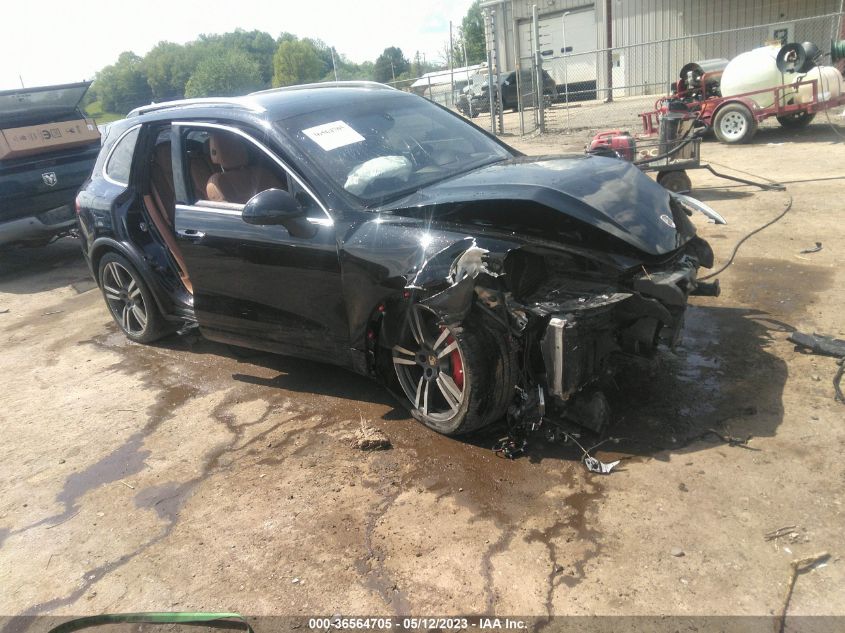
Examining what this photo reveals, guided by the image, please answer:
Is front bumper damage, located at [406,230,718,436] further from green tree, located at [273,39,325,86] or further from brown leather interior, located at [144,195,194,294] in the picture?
green tree, located at [273,39,325,86]

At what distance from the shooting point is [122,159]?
525 cm

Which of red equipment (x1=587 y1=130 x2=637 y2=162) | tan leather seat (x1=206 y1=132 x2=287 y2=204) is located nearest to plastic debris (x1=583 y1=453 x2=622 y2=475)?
tan leather seat (x1=206 y1=132 x2=287 y2=204)

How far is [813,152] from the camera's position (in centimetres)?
1069

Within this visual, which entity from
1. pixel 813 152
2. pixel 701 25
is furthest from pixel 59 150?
pixel 701 25

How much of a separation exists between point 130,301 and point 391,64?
6704 cm

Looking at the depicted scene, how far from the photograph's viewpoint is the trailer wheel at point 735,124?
12.3 metres

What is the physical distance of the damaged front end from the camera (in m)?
3.04

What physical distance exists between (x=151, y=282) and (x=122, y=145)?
1163 millimetres

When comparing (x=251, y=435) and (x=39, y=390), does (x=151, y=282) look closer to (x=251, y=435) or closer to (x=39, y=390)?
(x=39, y=390)

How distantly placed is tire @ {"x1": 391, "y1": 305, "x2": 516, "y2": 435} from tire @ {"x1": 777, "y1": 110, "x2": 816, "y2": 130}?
39.3ft

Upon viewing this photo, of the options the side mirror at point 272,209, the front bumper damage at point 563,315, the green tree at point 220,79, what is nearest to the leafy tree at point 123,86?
the green tree at point 220,79

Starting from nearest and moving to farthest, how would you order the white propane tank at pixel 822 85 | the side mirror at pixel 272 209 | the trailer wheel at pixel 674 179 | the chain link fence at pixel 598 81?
the side mirror at pixel 272 209 → the trailer wheel at pixel 674 179 → the white propane tank at pixel 822 85 → the chain link fence at pixel 598 81

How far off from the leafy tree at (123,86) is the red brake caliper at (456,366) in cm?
5939

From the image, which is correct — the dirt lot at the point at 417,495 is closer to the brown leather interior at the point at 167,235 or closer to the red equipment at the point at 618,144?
the brown leather interior at the point at 167,235
